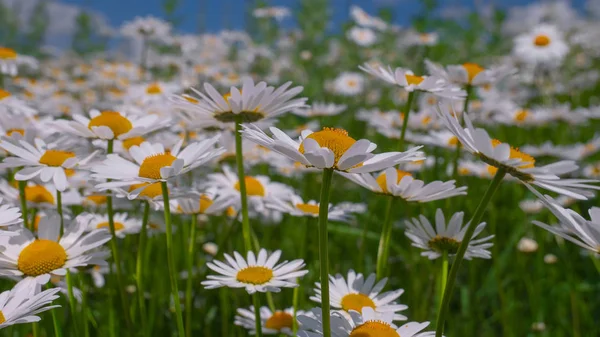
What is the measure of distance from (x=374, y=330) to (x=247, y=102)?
520 millimetres

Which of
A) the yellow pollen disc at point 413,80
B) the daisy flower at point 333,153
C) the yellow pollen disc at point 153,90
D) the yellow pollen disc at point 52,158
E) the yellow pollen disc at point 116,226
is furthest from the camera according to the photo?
the yellow pollen disc at point 153,90

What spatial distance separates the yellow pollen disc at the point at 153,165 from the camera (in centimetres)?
102

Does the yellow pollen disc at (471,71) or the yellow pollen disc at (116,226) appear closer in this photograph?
the yellow pollen disc at (116,226)

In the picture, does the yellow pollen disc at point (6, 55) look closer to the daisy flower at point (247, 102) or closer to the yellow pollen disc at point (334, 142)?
the daisy flower at point (247, 102)

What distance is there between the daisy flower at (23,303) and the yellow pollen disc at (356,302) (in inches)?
19.8

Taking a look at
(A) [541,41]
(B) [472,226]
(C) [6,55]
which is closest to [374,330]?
(B) [472,226]

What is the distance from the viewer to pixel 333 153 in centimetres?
75

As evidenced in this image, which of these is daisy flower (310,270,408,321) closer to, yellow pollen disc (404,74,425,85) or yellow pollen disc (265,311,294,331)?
yellow pollen disc (265,311,294,331)

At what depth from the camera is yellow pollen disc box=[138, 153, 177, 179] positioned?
3.34ft

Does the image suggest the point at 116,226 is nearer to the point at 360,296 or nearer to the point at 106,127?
the point at 106,127

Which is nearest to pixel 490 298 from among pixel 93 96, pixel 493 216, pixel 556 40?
pixel 493 216

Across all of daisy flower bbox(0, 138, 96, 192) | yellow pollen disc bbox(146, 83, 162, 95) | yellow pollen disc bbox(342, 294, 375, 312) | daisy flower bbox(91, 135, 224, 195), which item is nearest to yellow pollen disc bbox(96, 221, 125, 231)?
daisy flower bbox(0, 138, 96, 192)

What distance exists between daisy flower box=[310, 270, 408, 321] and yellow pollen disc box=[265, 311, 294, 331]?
0.55 ft

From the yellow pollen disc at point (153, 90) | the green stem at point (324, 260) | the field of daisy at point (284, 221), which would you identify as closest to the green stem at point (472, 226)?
the field of daisy at point (284, 221)
